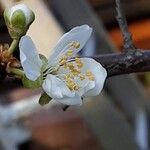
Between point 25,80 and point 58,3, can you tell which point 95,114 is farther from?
point 25,80

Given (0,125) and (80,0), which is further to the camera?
(0,125)

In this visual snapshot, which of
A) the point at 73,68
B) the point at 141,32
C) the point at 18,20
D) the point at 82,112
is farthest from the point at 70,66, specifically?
the point at 141,32

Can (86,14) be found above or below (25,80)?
below

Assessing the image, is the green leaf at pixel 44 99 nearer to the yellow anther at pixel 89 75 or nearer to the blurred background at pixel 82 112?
the yellow anther at pixel 89 75

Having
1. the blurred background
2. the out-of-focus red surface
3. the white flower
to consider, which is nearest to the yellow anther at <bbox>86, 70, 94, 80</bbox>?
the white flower

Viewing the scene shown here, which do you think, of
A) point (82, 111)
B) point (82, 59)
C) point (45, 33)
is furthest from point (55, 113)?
point (82, 59)

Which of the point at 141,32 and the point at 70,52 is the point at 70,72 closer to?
the point at 70,52

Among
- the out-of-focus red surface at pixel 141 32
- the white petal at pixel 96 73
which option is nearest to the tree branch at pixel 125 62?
the white petal at pixel 96 73
